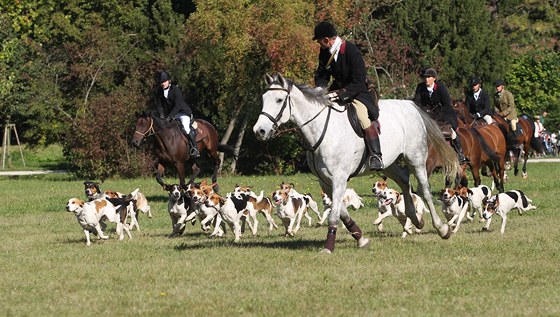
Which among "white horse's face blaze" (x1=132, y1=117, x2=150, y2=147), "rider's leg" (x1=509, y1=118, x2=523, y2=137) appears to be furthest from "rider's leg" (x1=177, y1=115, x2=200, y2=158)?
"rider's leg" (x1=509, y1=118, x2=523, y2=137)

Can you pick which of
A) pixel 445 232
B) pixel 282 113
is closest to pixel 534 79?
pixel 445 232

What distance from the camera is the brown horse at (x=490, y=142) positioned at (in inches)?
933

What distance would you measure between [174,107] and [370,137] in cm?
1028

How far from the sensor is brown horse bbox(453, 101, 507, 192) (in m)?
23.7

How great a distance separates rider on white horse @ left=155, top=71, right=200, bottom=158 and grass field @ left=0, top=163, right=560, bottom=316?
→ 5140 mm

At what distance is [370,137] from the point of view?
1480cm

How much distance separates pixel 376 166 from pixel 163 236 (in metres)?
4.75

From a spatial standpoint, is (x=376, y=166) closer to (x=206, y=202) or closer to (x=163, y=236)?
(x=206, y=202)

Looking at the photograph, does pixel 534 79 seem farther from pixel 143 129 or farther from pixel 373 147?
pixel 373 147

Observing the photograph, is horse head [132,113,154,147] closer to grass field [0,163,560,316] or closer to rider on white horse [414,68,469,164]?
grass field [0,163,560,316]

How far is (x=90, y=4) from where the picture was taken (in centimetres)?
5388

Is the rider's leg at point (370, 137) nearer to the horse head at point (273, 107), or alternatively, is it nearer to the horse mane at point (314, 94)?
the horse mane at point (314, 94)

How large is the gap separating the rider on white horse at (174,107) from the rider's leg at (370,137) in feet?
31.3

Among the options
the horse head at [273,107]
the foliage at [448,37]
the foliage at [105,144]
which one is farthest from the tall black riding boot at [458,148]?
the foliage at [448,37]
